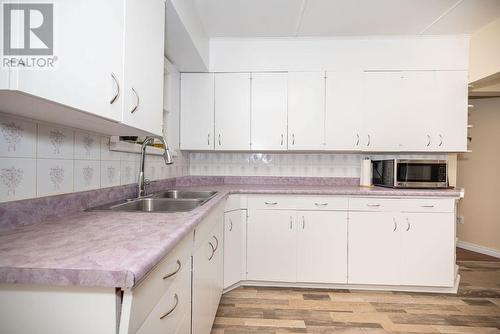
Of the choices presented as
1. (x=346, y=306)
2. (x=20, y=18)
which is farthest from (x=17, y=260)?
(x=346, y=306)

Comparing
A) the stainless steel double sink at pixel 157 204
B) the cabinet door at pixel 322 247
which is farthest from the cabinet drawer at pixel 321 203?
the stainless steel double sink at pixel 157 204

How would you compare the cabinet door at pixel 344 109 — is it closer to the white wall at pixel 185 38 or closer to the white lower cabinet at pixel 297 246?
the white lower cabinet at pixel 297 246

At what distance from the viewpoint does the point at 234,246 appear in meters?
2.35

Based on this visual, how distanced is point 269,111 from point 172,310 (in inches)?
84.3

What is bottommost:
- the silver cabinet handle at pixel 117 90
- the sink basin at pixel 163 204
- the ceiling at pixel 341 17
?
the sink basin at pixel 163 204

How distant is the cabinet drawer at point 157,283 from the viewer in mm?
646

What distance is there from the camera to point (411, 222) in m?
2.34

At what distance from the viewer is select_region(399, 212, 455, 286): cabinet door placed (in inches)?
91.6

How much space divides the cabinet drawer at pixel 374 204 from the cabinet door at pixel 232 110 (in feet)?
3.81

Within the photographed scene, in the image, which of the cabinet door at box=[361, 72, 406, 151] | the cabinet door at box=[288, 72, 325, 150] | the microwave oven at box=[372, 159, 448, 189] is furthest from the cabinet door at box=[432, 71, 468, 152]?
the cabinet door at box=[288, 72, 325, 150]

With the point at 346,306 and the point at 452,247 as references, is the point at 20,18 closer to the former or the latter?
the point at 346,306

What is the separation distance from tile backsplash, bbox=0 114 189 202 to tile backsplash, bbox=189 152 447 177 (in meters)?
1.37

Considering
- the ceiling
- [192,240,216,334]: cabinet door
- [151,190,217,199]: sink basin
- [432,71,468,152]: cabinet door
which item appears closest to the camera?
[192,240,216,334]: cabinet door

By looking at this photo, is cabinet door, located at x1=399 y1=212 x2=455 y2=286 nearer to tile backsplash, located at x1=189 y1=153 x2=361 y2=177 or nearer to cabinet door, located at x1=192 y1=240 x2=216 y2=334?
tile backsplash, located at x1=189 y1=153 x2=361 y2=177
